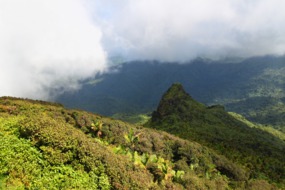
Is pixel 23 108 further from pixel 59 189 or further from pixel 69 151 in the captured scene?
pixel 59 189

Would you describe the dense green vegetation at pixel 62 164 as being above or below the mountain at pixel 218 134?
below

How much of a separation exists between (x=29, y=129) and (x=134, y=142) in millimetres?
19793

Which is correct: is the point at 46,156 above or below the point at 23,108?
below

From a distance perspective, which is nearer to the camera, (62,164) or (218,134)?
(62,164)

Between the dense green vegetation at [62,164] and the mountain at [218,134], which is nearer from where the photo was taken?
the dense green vegetation at [62,164]

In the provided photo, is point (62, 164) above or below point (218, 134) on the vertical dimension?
below

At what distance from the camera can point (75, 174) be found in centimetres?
2303

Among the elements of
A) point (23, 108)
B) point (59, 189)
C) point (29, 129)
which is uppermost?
point (23, 108)

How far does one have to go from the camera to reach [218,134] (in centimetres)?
11194

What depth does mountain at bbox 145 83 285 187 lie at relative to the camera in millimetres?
72875

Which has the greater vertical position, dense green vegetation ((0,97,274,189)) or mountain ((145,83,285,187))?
mountain ((145,83,285,187))

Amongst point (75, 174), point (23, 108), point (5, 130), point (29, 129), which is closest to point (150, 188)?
point (75, 174)

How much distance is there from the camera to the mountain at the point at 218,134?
72875 mm

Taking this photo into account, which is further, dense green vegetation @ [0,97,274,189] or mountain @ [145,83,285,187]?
mountain @ [145,83,285,187]
